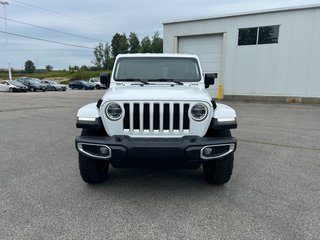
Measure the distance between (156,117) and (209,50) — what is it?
16.3m

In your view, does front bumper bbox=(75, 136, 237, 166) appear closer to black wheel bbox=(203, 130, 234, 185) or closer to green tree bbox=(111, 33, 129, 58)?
black wheel bbox=(203, 130, 234, 185)

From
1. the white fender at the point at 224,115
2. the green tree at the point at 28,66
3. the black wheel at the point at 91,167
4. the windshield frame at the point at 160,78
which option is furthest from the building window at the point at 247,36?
the green tree at the point at 28,66

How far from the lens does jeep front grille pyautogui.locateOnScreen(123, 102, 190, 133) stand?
11.0ft

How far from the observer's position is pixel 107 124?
3.46 m

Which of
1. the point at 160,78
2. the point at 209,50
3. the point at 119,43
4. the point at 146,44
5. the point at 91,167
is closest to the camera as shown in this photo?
the point at 91,167

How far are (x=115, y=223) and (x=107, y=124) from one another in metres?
1.20

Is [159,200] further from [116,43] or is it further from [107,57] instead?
[107,57]

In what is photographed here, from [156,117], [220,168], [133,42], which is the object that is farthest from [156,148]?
[133,42]

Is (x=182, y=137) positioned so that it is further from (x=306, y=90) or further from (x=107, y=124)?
(x=306, y=90)

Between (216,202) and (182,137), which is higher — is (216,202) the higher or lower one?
the lower one

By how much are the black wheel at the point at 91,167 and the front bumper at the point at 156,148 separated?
0.25m

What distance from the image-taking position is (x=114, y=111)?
3434mm

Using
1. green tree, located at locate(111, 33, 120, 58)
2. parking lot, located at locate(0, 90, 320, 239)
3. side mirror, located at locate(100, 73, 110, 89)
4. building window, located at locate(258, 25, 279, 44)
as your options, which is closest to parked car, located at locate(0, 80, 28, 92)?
building window, located at locate(258, 25, 279, 44)

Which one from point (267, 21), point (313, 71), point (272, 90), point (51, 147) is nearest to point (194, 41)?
point (267, 21)
